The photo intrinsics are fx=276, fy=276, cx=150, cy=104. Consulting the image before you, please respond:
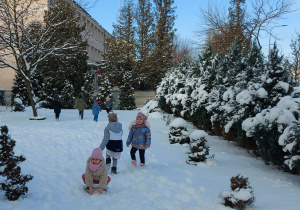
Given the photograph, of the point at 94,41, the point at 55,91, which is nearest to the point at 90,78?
the point at 55,91

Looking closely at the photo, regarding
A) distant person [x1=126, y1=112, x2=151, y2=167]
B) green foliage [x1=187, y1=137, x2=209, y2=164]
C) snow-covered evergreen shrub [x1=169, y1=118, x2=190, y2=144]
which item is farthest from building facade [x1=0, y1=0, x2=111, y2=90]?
green foliage [x1=187, y1=137, x2=209, y2=164]

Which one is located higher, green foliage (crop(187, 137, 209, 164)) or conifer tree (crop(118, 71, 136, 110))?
conifer tree (crop(118, 71, 136, 110))

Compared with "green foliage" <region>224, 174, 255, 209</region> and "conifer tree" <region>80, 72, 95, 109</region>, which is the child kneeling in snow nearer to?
"green foliage" <region>224, 174, 255, 209</region>

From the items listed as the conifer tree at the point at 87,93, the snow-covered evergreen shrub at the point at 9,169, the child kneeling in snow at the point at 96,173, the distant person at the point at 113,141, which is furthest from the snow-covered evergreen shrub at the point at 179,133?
the conifer tree at the point at 87,93

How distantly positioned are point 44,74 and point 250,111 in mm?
24379

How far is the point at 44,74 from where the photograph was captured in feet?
92.2

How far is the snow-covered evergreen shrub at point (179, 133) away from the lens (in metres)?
9.72

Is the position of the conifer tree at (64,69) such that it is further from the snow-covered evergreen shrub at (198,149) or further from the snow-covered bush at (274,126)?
the snow-covered bush at (274,126)

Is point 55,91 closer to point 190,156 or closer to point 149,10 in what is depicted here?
point 149,10

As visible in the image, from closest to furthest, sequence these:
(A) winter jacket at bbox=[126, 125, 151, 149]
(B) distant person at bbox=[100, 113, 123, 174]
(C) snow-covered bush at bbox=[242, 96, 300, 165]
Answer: (B) distant person at bbox=[100, 113, 123, 174], (C) snow-covered bush at bbox=[242, 96, 300, 165], (A) winter jacket at bbox=[126, 125, 151, 149]

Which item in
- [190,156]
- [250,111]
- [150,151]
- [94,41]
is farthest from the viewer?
[94,41]

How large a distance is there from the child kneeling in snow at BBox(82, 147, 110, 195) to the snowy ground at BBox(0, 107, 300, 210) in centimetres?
18

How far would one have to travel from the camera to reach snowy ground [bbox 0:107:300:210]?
454 cm

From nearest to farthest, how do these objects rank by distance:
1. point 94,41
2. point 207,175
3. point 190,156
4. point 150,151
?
point 207,175 < point 190,156 < point 150,151 < point 94,41
